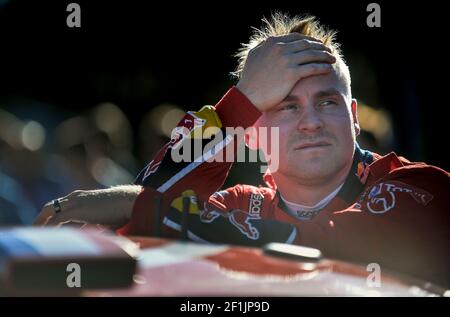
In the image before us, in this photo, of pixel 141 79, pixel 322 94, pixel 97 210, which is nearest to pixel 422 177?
pixel 322 94

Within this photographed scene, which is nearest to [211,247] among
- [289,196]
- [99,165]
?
[289,196]

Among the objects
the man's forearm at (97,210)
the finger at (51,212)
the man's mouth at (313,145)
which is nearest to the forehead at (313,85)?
the man's mouth at (313,145)

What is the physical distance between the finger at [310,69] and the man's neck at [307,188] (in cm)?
33

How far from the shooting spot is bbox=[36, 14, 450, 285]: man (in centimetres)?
170

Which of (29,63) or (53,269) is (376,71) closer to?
(29,63)

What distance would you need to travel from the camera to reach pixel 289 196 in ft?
8.16

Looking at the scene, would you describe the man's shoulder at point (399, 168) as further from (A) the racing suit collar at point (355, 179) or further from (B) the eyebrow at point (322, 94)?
(B) the eyebrow at point (322, 94)

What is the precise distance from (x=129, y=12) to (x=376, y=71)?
1.90m

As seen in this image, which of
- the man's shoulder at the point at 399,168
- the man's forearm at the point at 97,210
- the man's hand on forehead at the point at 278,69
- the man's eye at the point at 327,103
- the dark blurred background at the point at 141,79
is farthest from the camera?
the dark blurred background at the point at 141,79

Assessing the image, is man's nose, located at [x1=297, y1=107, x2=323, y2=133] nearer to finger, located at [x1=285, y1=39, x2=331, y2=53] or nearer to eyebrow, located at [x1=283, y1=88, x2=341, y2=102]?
eyebrow, located at [x1=283, y1=88, x2=341, y2=102]

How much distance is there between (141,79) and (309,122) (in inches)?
144

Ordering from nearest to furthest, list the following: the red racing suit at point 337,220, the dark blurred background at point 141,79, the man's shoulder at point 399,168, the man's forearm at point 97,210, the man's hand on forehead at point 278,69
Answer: the red racing suit at point 337,220 < the man's forearm at point 97,210 < the man's shoulder at point 399,168 < the man's hand on forehead at point 278,69 < the dark blurred background at point 141,79

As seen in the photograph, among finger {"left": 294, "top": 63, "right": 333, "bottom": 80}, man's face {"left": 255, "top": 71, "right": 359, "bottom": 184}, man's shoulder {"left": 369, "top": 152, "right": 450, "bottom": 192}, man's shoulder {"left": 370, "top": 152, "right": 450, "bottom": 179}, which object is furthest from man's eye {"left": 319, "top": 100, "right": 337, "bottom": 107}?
man's shoulder {"left": 369, "top": 152, "right": 450, "bottom": 192}

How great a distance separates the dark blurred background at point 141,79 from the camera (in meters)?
4.23
